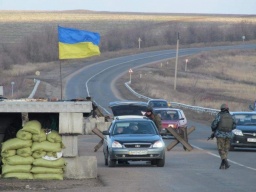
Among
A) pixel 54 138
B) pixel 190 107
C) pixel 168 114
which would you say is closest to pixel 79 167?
pixel 54 138

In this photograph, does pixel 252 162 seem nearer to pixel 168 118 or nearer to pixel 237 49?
pixel 168 118

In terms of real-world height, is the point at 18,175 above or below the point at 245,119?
above

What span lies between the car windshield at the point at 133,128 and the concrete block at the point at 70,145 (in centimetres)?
531

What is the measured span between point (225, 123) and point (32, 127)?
613 cm

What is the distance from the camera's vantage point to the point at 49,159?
20.7 m

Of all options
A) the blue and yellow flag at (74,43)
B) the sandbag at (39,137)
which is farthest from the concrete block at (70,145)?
the blue and yellow flag at (74,43)

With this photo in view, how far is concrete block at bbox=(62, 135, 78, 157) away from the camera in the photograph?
21078mm

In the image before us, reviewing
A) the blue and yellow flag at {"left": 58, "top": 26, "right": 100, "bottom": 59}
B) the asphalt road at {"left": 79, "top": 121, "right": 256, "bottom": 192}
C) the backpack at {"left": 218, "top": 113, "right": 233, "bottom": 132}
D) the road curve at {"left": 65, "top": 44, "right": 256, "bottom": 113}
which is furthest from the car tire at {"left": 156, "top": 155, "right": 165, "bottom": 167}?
the road curve at {"left": 65, "top": 44, "right": 256, "bottom": 113}

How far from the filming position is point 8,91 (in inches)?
3007

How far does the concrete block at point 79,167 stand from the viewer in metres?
21.0

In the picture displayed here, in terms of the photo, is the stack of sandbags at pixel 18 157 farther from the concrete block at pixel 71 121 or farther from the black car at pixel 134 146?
the black car at pixel 134 146

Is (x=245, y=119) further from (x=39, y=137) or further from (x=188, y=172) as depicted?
(x=39, y=137)

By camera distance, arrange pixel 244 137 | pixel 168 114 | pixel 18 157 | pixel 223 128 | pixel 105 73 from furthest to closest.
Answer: pixel 105 73 < pixel 168 114 < pixel 244 137 < pixel 223 128 < pixel 18 157

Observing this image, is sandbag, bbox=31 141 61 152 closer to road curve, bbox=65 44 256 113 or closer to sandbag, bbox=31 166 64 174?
sandbag, bbox=31 166 64 174
